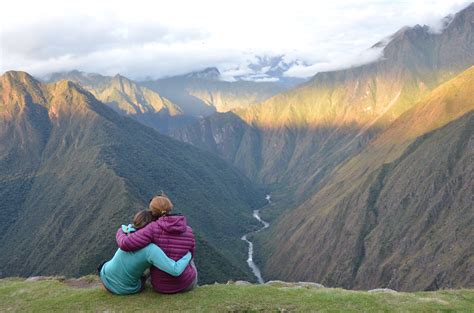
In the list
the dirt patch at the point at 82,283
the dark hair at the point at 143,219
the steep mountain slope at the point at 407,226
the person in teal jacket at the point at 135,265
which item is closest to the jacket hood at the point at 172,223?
the dark hair at the point at 143,219

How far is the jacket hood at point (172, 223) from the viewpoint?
20531 millimetres

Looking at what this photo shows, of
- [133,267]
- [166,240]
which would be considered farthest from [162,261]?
[133,267]

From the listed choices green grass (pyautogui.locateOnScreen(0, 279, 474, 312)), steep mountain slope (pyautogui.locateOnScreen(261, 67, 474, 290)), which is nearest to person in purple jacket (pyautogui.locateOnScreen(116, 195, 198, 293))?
green grass (pyautogui.locateOnScreen(0, 279, 474, 312))

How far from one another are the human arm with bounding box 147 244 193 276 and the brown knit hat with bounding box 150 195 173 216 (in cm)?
160

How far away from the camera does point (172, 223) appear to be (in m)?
20.6

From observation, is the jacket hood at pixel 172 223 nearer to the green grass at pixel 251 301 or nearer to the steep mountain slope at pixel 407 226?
the green grass at pixel 251 301

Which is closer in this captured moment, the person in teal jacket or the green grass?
the person in teal jacket

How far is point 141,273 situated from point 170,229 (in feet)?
9.52

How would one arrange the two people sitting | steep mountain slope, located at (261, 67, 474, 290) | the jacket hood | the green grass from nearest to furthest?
the two people sitting → the jacket hood → the green grass → steep mountain slope, located at (261, 67, 474, 290)

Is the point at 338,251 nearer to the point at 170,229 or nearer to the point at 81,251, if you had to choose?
the point at 81,251

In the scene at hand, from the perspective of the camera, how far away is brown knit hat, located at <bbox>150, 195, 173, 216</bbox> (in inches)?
829

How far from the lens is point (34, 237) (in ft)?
618

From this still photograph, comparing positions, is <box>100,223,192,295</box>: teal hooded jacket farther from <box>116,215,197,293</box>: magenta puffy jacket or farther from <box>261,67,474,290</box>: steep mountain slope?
<box>261,67,474,290</box>: steep mountain slope

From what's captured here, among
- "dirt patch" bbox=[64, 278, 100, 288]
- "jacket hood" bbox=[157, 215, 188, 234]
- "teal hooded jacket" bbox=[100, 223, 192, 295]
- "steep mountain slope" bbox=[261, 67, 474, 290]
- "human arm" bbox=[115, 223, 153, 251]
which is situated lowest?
"steep mountain slope" bbox=[261, 67, 474, 290]
